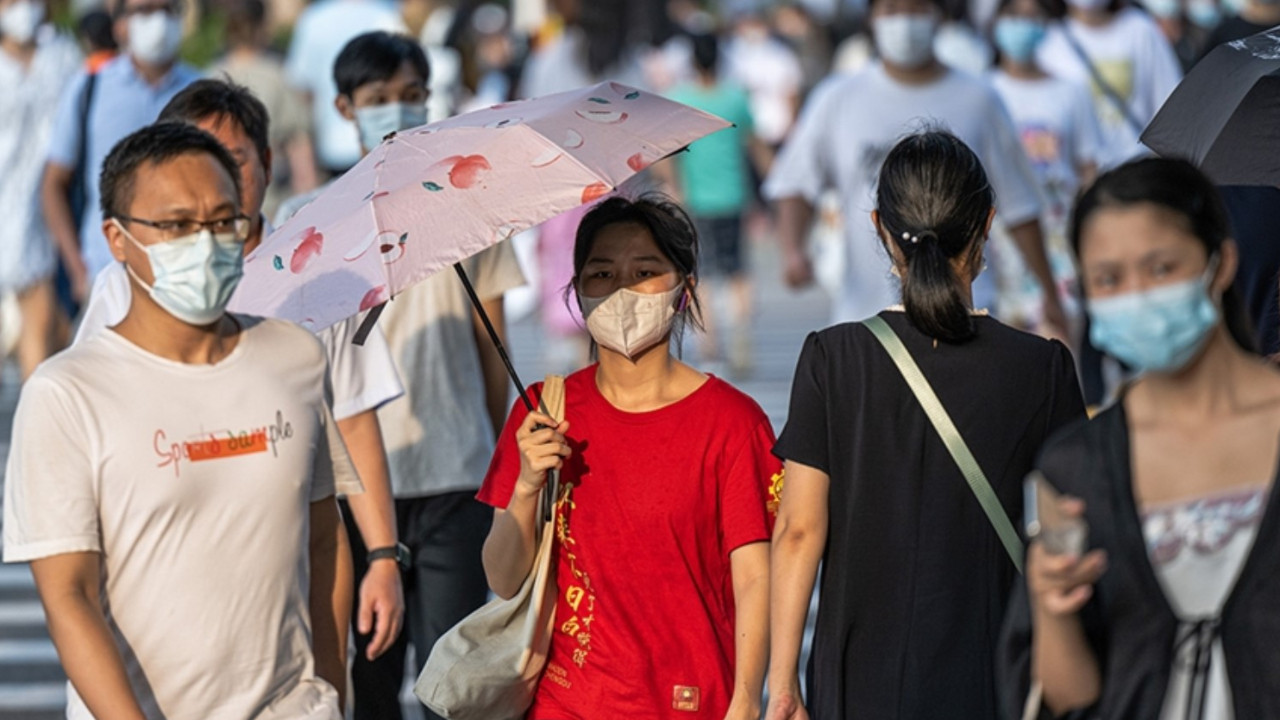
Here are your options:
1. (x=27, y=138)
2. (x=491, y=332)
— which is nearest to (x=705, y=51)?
(x=27, y=138)

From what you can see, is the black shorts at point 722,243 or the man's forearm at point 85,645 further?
the black shorts at point 722,243

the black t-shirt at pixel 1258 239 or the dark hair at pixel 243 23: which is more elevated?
the dark hair at pixel 243 23

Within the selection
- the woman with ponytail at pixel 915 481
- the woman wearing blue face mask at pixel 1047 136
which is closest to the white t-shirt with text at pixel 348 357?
the woman with ponytail at pixel 915 481

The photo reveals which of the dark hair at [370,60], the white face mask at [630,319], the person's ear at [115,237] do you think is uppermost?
the dark hair at [370,60]

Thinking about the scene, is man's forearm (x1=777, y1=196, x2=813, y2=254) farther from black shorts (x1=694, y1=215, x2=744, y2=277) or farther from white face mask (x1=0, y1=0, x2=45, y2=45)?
black shorts (x1=694, y1=215, x2=744, y2=277)

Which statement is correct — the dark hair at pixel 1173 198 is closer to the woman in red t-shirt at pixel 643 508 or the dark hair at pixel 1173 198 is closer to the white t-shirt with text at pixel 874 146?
the woman in red t-shirt at pixel 643 508

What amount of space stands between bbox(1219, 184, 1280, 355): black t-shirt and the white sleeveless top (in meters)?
3.02

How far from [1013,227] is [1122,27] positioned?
3432mm

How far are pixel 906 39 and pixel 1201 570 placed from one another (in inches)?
197

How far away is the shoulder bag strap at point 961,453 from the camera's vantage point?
421 cm

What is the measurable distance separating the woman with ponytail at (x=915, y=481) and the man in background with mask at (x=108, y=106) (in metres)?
4.67

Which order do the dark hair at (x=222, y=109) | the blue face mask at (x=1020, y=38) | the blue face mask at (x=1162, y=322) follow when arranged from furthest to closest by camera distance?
the blue face mask at (x=1020, y=38) → the dark hair at (x=222, y=109) → the blue face mask at (x=1162, y=322)

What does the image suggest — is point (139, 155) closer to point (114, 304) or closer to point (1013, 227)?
point (114, 304)

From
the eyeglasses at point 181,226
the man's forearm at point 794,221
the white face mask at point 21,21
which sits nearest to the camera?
the eyeglasses at point 181,226
